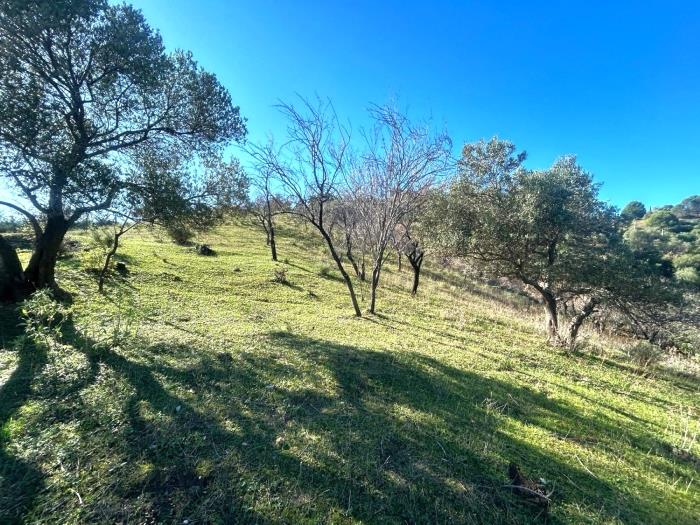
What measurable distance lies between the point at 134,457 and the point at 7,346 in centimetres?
423

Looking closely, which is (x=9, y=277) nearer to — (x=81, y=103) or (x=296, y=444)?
(x=81, y=103)

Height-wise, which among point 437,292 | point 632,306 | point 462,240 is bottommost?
point 437,292

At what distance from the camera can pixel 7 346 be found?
4754mm

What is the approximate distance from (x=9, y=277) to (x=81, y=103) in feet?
14.0

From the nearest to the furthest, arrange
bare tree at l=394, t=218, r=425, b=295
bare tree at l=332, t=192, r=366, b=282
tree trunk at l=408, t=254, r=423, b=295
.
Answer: bare tree at l=332, t=192, r=366, b=282, bare tree at l=394, t=218, r=425, b=295, tree trunk at l=408, t=254, r=423, b=295

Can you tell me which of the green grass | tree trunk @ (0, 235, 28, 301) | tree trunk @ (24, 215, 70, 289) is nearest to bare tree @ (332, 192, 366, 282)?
the green grass

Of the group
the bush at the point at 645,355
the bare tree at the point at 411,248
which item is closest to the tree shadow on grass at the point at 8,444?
the bush at the point at 645,355

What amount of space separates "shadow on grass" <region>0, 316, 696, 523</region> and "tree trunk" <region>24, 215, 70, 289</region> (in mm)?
3591

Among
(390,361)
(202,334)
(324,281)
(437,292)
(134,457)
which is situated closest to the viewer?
(134,457)

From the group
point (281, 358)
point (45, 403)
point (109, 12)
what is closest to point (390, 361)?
point (281, 358)

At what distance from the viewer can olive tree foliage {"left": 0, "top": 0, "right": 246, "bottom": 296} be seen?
16.2ft

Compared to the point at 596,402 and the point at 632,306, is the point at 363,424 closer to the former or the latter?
the point at 596,402

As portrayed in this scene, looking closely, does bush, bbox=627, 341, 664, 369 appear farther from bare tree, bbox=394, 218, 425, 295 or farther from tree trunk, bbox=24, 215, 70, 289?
tree trunk, bbox=24, 215, 70, 289

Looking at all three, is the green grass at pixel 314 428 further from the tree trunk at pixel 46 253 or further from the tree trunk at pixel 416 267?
the tree trunk at pixel 416 267
